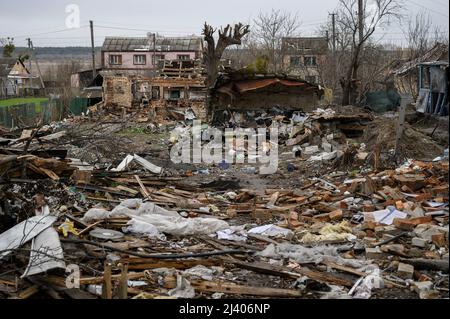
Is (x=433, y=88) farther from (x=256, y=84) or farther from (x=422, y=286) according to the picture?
(x=422, y=286)

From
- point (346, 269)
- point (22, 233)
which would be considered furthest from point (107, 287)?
point (346, 269)

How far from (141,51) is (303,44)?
24.4 meters

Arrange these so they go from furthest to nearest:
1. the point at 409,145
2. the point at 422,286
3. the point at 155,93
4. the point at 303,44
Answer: the point at 303,44
the point at 155,93
the point at 409,145
the point at 422,286

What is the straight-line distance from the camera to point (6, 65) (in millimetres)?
59969

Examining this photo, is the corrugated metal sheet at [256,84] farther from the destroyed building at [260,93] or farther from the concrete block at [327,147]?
the concrete block at [327,147]

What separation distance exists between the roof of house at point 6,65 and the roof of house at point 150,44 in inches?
432

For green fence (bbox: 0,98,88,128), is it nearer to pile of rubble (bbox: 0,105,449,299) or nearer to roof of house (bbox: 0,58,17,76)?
pile of rubble (bbox: 0,105,449,299)

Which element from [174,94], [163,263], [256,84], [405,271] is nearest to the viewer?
[405,271]

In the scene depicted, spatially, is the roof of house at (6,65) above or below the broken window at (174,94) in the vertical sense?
above

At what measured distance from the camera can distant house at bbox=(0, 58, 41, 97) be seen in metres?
57.5

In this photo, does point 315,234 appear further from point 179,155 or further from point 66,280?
point 179,155

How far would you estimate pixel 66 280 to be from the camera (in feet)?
17.7

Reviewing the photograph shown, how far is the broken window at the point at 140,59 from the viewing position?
199ft

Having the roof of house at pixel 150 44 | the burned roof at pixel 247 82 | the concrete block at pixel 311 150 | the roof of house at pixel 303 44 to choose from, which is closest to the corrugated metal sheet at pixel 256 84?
the burned roof at pixel 247 82
